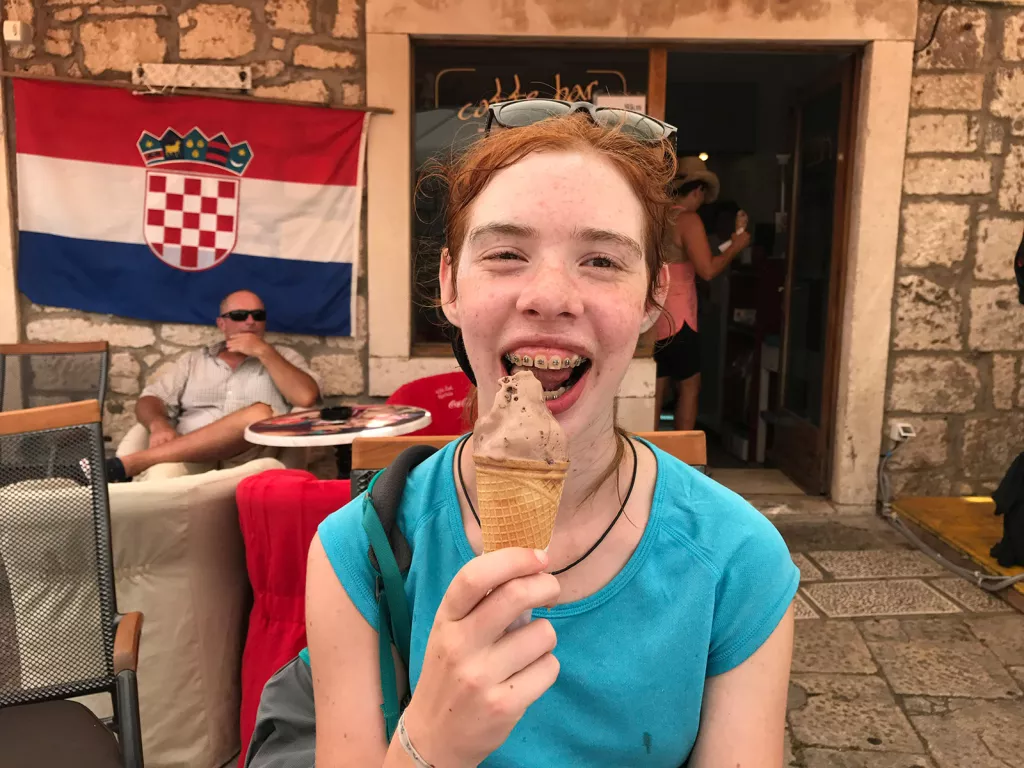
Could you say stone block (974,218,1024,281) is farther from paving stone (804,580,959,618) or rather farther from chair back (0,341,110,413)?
chair back (0,341,110,413)

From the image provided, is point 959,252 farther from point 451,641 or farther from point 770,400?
point 451,641

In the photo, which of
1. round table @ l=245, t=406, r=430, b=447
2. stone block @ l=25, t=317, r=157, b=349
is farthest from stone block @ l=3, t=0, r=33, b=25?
round table @ l=245, t=406, r=430, b=447

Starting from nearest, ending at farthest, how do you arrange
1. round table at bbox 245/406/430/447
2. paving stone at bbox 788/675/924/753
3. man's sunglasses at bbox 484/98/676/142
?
man's sunglasses at bbox 484/98/676/142 < paving stone at bbox 788/675/924/753 < round table at bbox 245/406/430/447

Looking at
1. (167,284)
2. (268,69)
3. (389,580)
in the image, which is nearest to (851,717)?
(389,580)

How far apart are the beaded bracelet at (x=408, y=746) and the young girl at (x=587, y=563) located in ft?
0.72

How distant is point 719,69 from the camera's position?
6836 mm

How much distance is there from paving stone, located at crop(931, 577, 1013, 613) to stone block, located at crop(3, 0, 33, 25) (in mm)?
6166

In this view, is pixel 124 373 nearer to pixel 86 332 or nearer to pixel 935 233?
pixel 86 332

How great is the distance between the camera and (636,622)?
1.11 metres

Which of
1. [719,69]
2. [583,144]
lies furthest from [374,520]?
[719,69]

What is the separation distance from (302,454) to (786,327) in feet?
12.3

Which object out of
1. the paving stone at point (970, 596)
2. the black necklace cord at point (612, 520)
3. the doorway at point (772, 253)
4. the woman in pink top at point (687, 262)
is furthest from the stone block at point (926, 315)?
the black necklace cord at point (612, 520)

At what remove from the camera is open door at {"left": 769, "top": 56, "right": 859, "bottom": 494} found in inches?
192

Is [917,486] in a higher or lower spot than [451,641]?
lower
